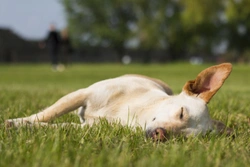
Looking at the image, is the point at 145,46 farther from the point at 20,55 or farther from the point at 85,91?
the point at 85,91

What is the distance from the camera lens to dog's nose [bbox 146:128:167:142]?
3.36 meters

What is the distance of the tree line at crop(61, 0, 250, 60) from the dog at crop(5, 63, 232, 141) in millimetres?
49533

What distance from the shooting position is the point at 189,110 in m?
3.60

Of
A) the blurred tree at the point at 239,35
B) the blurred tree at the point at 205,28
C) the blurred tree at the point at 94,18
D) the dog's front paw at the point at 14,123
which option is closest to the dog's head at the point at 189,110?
the dog's front paw at the point at 14,123

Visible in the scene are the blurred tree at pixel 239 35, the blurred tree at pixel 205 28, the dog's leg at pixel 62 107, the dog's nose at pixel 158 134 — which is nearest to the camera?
the dog's nose at pixel 158 134

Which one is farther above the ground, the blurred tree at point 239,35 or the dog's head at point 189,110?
the blurred tree at point 239,35

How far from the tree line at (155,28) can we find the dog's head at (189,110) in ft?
164

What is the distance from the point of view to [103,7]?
2758 inches

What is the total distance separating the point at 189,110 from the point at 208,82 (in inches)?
19.9

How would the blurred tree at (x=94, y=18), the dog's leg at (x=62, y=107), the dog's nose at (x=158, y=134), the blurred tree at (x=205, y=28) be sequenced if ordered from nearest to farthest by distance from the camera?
the dog's nose at (x=158, y=134) < the dog's leg at (x=62, y=107) < the blurred tree at (x=205, y=28) < the blurred tree at (x=94, y=18)

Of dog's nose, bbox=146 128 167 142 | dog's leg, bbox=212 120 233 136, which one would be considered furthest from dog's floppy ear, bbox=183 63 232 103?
dog's nose, bbox=146 128 167 142

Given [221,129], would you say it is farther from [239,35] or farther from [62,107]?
[239,35]

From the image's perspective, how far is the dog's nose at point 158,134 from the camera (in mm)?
3363

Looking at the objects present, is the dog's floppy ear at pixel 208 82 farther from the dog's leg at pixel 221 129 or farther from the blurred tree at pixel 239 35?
the blurred tree at pixel 239 35
